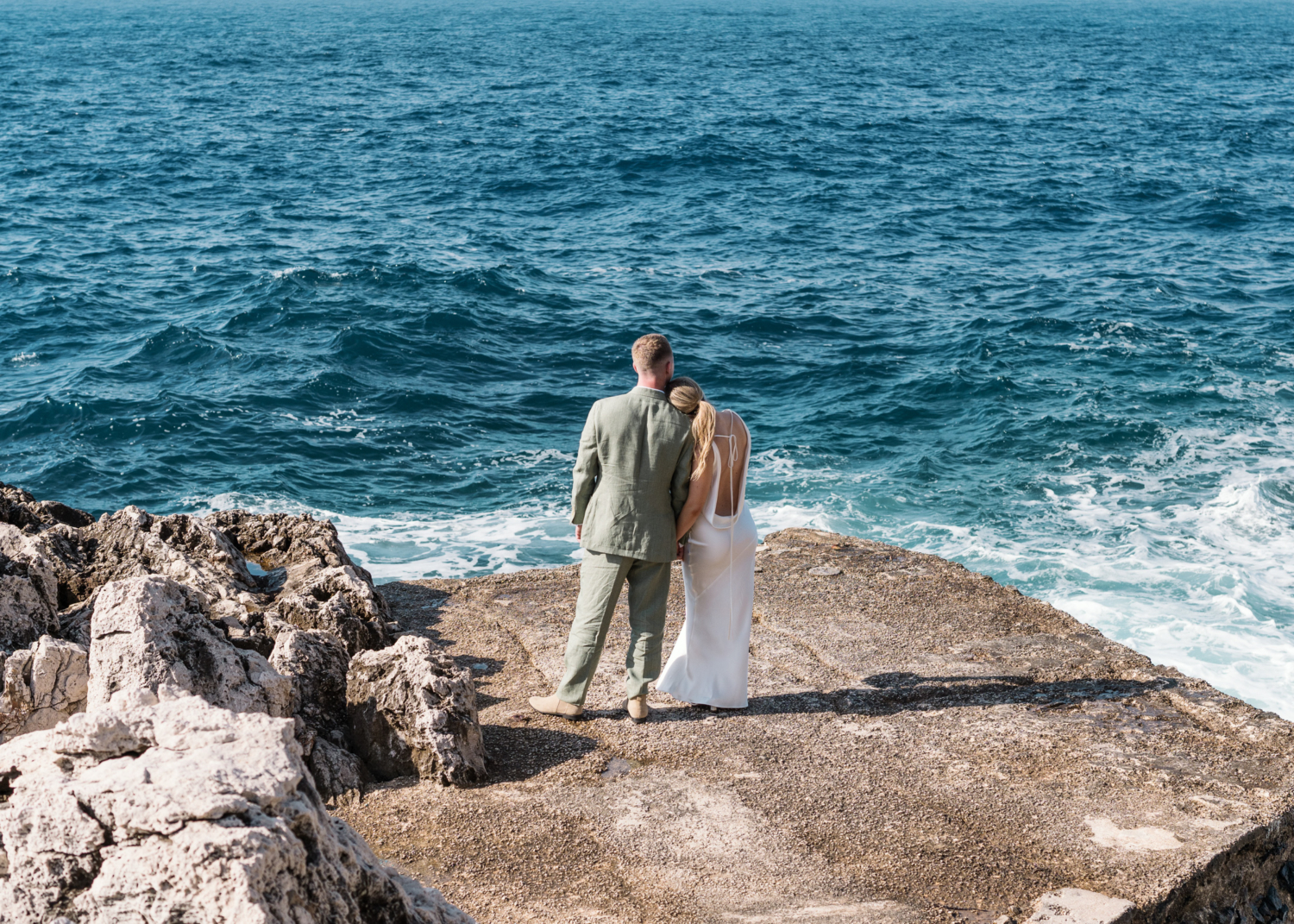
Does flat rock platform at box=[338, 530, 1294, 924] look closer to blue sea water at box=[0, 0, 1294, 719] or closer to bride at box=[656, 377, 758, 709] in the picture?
bride at box=[656, 377, 758, 709]

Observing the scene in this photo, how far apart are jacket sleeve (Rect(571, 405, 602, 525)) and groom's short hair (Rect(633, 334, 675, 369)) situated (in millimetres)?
326

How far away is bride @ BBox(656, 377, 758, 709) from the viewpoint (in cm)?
569

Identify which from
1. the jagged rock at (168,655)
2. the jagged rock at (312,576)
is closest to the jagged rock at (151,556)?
the jagged rock at (312,576)

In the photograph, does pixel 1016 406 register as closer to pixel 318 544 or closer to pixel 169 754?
pixel 318 544

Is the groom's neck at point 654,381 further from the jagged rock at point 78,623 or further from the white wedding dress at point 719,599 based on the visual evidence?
the jagged rock at point 78,623

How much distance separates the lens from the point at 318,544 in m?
8.43

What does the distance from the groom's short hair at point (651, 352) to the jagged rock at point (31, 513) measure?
4836mm

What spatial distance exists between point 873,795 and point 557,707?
1692 mm

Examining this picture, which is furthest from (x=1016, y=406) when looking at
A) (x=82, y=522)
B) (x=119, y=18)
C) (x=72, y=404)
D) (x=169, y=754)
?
(x=119, y=18)

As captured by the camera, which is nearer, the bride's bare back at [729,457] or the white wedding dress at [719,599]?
the bride's bare back at [729,457]

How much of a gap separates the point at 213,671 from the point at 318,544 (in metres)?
3.67

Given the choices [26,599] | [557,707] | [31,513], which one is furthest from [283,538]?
[557,707]

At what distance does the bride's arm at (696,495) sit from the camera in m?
5.67

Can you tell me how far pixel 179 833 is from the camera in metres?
2.67
